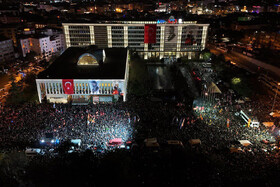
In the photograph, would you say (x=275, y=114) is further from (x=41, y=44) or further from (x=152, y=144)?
(x=41, y=44)

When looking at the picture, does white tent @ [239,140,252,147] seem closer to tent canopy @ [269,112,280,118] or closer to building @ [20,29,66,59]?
tent canopy @ [269,112,280,118]

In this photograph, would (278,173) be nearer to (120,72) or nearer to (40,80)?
(120,72)

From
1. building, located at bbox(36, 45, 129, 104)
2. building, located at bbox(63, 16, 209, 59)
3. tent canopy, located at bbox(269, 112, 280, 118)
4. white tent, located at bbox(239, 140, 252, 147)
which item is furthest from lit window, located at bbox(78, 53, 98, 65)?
tent canopy, located at bbox(269, 112, 280, 118)

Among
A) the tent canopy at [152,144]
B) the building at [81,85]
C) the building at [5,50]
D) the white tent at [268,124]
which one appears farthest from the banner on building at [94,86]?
the building at [5,50]

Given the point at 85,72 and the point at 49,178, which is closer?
the point at 49,178

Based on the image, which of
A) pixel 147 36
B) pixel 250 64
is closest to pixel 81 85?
pixel 147 36

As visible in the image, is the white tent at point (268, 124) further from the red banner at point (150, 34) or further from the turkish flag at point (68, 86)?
the red banner at point (150, 34)

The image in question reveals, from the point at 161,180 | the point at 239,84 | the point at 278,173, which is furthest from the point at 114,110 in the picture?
the point at 239,84
